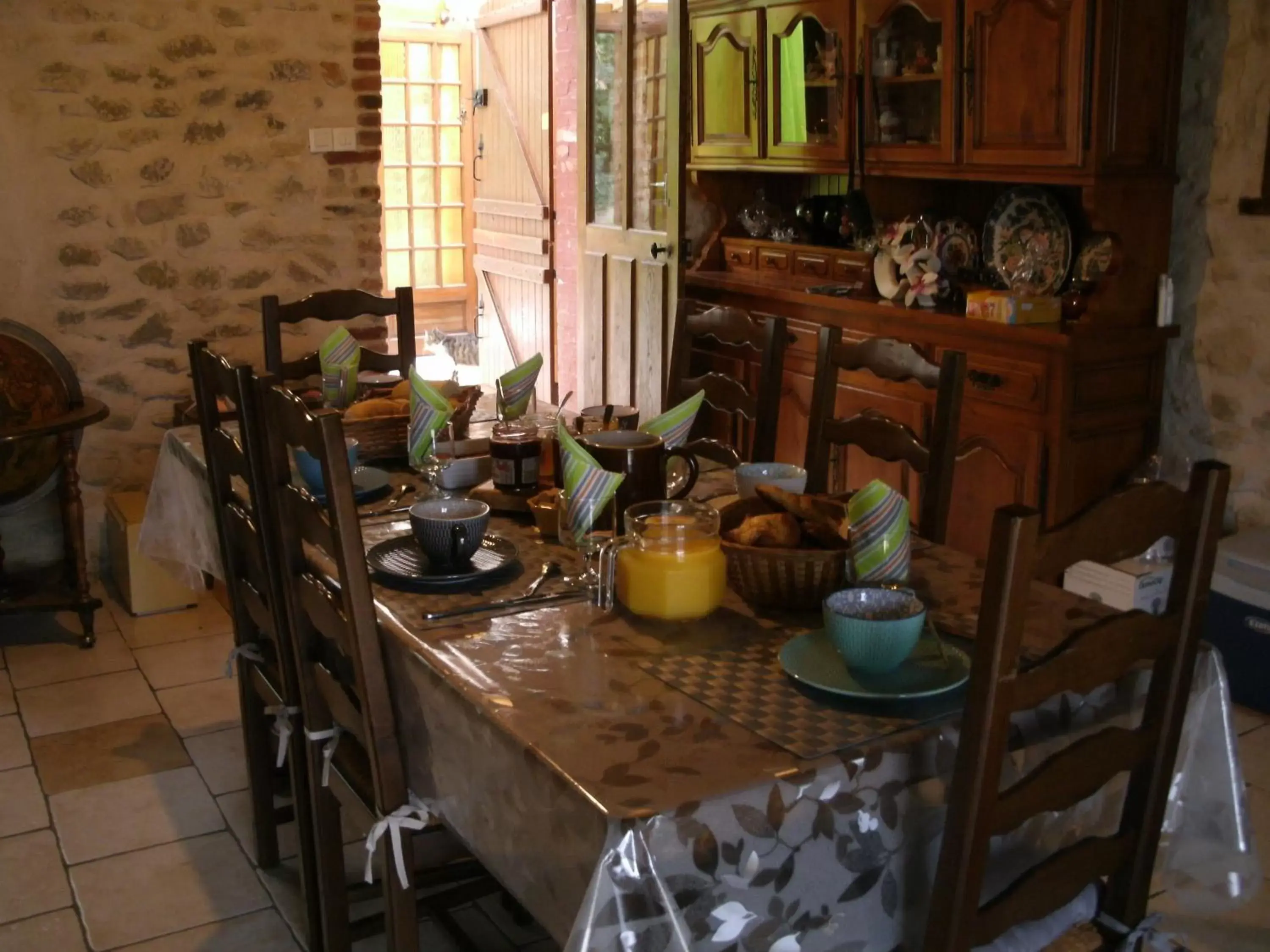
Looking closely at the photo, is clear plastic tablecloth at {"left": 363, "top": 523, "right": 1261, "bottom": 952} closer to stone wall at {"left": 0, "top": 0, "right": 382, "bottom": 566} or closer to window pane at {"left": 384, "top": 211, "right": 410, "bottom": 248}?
stone wall at {"left": 0, "top": 0, "right": 382, "bottom": 566}

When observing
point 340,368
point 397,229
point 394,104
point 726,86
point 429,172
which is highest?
point 394,104

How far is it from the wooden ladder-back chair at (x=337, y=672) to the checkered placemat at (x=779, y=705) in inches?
14.6

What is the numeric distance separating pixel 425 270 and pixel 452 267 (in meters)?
0.18

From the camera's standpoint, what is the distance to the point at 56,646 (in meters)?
3.64

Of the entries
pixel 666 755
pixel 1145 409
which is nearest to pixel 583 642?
pixel 666 755

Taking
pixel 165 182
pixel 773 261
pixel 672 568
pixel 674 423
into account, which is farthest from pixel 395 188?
pixel 672 568

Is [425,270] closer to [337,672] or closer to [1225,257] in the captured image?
[1225,257]

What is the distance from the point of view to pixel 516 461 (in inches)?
88.2

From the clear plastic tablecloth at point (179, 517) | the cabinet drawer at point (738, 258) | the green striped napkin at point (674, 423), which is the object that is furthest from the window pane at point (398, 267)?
the green striped napkin at point (674, 423)

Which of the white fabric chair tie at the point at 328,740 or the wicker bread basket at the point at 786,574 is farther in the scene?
the white fabric chair tie at the point at 328,740

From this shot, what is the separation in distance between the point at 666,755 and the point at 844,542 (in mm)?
549

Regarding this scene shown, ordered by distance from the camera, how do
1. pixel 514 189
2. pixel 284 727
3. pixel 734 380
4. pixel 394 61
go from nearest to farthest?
pixel 284 727 < pixel 734 380 < pixel 514 189 < pixel 394 61

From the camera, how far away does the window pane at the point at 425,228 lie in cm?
801

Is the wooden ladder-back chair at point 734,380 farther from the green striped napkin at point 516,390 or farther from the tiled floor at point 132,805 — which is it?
the tiled floor at point 132,805
